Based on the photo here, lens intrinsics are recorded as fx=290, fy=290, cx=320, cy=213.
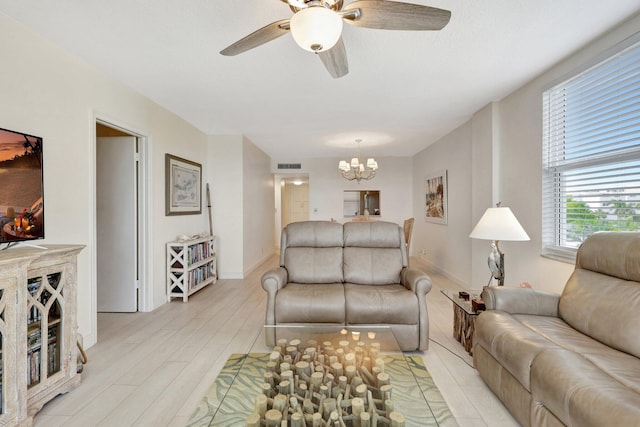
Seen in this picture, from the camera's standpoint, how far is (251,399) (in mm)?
1278

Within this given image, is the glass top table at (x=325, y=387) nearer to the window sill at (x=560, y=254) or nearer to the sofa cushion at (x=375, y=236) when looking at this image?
the sofa cushion at (x=375, y=236)

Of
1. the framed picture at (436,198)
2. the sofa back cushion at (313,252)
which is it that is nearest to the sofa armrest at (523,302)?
the sofa back cushion at (313,252)

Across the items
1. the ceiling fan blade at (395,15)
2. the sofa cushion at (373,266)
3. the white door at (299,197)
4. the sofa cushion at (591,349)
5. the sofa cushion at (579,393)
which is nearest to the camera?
the sofa cushion at (579,393)

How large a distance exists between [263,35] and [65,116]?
185 centimetres

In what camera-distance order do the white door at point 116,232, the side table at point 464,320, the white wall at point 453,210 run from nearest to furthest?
1. the side table at point 464,320
2. the white door at point 116,232
3. the white wall at point 453,210

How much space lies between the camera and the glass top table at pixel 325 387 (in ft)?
3.86

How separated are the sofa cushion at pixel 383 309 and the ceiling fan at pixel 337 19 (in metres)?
1.82

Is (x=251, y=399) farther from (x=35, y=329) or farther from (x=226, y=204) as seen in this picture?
(x=226, y=204)

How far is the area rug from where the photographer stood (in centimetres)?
117

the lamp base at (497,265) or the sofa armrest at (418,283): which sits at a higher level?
the lamp base at (497,265)

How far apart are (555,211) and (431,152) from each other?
361cm

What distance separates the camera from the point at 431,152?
601 centimetres

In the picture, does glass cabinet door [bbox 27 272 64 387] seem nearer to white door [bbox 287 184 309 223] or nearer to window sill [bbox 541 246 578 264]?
window sill [bbox 541 246 578 264]

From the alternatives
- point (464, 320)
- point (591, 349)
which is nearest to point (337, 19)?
point (591, 349)
